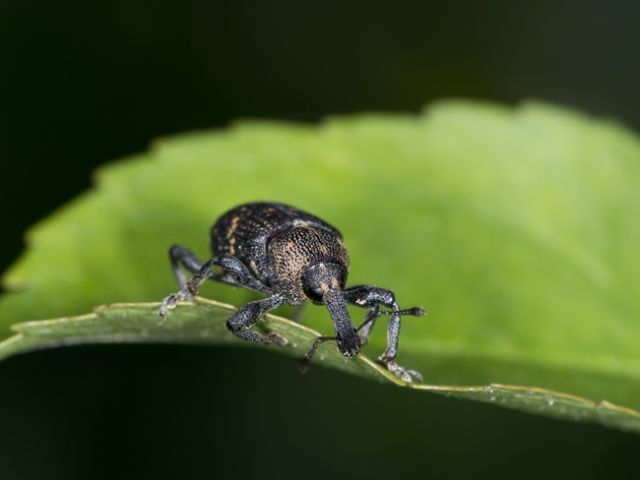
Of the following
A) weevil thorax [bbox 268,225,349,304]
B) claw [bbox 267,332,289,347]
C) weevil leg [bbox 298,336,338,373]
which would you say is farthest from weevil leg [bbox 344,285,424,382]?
claw [bbox 267,332,289,347]

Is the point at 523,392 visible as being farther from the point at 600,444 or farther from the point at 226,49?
the point at 226,49

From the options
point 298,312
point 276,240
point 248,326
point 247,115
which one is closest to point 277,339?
point 248,326

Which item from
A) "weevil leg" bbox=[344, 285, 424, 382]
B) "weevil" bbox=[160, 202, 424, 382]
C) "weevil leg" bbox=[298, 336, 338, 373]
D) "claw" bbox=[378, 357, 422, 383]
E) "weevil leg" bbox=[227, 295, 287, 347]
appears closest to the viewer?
"weevil leg" bbox=[298, 336, 338, 373]

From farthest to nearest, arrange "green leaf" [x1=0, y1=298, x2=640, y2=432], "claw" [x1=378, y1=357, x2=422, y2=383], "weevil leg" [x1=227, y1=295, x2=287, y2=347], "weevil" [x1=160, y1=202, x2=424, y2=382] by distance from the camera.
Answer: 1. "weevil" [x1=160, y1=202, x2=424, y2=382]
2. "weevil leg" [x1=227, y1=295, x2=287, y2=347]
3. "claw" [x1=378, y1=357, x2=422, y2=383]
4. "green leaf" [x1=0, y1=298, x2=640, y2=432]

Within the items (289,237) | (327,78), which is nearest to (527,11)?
(327,78)

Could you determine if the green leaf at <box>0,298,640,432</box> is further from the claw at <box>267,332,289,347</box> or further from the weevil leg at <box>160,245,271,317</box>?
the weevil leg at <box>160,245,271,317</box>

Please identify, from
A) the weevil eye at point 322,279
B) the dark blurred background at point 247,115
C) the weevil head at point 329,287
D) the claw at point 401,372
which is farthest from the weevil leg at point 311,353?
the dark blurred background at point 247,115

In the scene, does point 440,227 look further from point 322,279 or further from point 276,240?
point 276,240

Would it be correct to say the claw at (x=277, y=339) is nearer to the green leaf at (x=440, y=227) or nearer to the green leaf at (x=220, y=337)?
the green leaf at (x=220, y=337)
